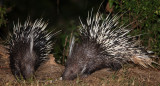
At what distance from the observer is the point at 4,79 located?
4.09m

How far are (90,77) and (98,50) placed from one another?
49 centimetres

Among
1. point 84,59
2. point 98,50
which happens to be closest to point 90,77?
point 84,59

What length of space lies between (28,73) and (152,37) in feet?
9.31

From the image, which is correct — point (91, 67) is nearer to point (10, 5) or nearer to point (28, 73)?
point (28, 73)

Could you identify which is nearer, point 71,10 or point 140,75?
point 140,75

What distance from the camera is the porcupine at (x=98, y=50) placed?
165 inches

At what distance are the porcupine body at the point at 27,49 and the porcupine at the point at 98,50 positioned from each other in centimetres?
58

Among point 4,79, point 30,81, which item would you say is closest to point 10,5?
point 4,79

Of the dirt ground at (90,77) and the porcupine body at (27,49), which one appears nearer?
the dirt ground at (90,77)

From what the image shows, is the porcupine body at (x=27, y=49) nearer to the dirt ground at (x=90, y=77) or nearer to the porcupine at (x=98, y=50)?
the dirt ground at (x=90, y=77)

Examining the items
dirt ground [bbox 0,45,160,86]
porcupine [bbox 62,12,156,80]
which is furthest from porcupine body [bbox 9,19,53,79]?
porcupine [bbox 62,12,156,80]

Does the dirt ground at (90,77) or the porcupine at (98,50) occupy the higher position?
the porcupine at (98,50)

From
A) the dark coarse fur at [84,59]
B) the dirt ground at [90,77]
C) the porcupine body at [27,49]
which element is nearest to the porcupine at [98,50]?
the dark coarse fur at [84,59]

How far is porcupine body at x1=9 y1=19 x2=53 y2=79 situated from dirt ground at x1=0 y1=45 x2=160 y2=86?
190 mm
